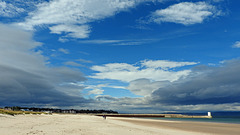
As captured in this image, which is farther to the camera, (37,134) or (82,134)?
(82,134)

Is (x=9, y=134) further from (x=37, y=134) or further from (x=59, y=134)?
(x=59, y=134)

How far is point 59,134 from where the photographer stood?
19.5 metres

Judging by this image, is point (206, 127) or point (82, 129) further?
point (206, 127)

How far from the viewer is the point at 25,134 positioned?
695 inches

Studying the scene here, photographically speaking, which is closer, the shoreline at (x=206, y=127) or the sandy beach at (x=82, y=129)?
the sandy beach at (x=82, y=129)

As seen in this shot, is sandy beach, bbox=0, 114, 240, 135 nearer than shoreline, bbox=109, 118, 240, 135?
Yes

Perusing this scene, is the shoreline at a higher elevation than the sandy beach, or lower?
lower

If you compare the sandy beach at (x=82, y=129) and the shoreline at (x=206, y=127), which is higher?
the sandy beach at (x=82, y=129)

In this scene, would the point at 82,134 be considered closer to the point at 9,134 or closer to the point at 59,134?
the point at 59,134

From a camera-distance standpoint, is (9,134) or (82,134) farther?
(82,134)

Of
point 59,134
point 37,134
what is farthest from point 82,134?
point 37,134

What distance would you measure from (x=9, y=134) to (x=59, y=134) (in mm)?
4388

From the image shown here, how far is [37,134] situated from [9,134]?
2.28 m

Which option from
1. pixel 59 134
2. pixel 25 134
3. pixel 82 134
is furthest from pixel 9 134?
pixel 82 134
